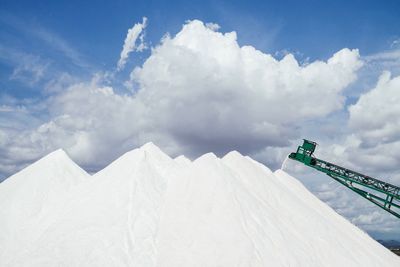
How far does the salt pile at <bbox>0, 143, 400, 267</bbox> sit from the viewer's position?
14906mm

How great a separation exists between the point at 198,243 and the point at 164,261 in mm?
1561

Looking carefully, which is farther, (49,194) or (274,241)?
(49,194)

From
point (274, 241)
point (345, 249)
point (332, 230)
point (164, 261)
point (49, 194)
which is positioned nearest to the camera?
point (164, 261)

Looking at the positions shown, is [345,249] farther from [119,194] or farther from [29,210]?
[29,210]

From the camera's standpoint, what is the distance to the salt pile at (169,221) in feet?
48.9

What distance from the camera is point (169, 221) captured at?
55.3ft

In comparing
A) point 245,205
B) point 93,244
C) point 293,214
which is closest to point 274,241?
point 245,205

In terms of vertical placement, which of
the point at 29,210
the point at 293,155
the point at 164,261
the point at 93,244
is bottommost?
the point at 164,261

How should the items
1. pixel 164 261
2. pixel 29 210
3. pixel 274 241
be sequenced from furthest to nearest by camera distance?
pixel 29 210, pixel 274 241, pixel 164 261

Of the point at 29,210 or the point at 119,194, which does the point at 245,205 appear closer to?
the point at 119,194

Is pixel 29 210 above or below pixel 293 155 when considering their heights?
below

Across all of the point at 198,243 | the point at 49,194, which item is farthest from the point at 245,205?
the point at 49,194

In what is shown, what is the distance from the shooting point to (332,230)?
1950cm

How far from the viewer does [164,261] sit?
14570 mm
